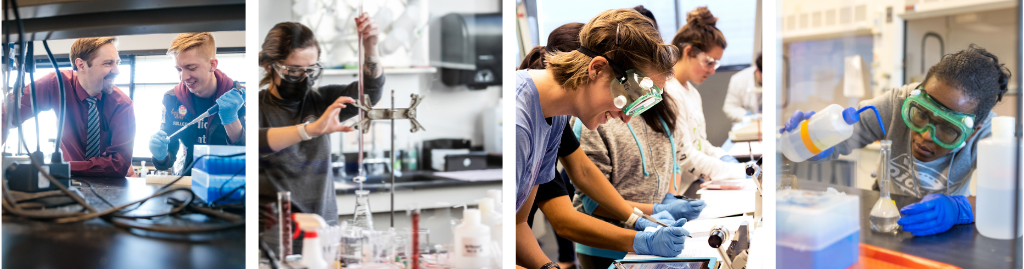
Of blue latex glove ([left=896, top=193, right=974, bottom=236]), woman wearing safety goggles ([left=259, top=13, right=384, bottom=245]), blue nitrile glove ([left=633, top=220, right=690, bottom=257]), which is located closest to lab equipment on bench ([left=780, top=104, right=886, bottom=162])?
blue latex glove ([left=896, top=193, right=974, bottom=236])

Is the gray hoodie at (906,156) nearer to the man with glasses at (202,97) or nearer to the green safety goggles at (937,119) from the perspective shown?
the green safety goggles at (937,119)

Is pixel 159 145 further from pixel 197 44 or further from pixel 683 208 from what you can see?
pixel 683 208

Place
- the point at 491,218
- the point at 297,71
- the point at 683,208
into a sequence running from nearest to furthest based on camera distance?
the point at 297,71 < the point at 491,218 < the point at 683,208

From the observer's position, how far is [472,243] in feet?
4.84

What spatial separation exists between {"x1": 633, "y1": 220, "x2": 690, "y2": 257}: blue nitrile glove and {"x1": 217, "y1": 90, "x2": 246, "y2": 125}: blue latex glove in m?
1.08

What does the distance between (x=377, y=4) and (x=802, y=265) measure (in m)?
1.26

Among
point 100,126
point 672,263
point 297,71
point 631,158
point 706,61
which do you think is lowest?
point 672,263

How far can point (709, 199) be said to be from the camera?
219 centimetres

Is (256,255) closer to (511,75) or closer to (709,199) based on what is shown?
(511,75)

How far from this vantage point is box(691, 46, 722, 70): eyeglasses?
2.37 metres

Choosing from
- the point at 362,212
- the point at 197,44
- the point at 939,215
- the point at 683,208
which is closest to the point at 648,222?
the point at 683,208

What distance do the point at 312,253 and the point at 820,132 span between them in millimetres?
1301

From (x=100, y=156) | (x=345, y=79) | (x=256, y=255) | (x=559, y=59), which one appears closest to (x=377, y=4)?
(x=345, y=79)

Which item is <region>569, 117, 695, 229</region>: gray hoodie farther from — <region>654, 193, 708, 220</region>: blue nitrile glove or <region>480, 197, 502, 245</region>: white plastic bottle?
<region>480, 197, 502, 245</region>: white plastic bottle
